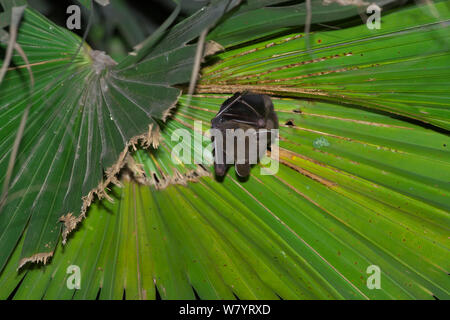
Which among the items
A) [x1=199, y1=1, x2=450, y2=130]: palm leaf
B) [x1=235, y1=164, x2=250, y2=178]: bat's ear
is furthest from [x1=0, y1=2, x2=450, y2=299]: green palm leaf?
[x1=235, y1=164, x2=250, y2=178]: bat's ear

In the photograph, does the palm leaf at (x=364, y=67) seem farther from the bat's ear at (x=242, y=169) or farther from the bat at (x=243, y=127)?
the bat's ear at (x=242, y=169)

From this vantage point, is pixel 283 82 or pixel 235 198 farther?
pixel 235 198

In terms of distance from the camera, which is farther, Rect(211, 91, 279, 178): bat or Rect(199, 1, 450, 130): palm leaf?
Rect(211, 91, 279, 178): bat

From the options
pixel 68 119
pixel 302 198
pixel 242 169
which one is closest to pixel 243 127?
pixel 242 169

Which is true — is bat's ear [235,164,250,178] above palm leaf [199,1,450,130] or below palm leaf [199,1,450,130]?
below

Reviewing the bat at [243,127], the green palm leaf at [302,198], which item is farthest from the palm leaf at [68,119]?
the bat at [243,127]

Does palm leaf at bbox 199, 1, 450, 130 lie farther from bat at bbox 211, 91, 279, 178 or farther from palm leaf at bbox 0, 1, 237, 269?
palm leaf at bbox 0, 1, 237, 269

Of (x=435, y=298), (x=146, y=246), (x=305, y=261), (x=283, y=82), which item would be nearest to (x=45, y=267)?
(x=146, y=246)

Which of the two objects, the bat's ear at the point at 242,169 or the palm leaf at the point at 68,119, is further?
the bat's ear at the point at 242,169

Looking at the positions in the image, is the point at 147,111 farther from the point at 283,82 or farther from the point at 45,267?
the point at 45,267
